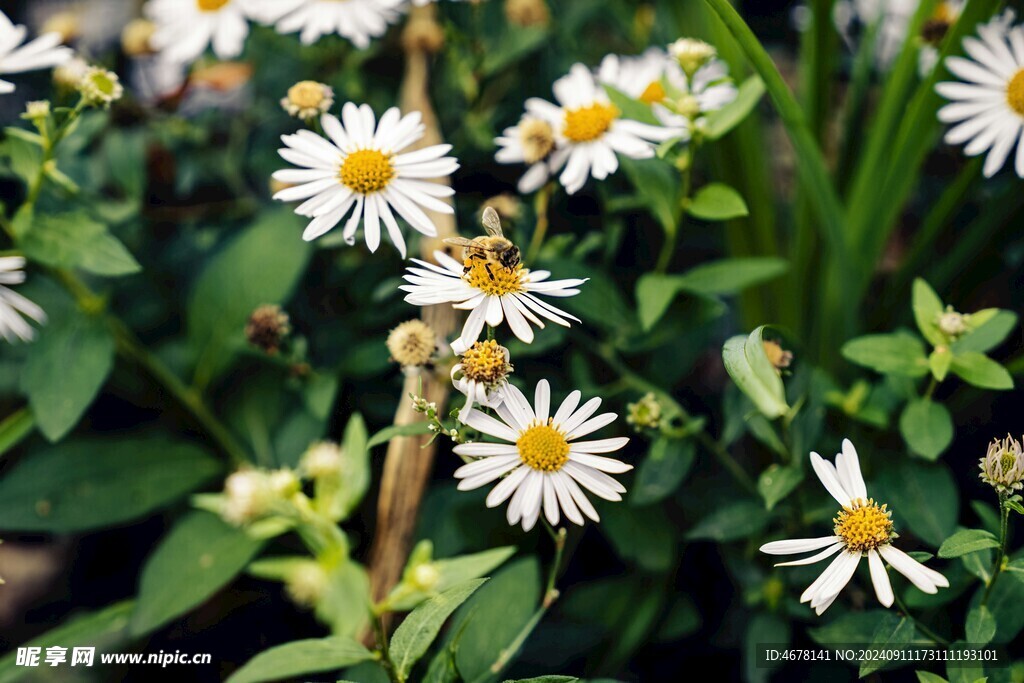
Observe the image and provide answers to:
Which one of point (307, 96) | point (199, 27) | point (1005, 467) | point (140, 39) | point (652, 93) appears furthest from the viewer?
point (140, 39)

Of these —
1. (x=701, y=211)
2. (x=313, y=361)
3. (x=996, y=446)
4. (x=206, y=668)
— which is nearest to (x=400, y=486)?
(x=313, y=361)

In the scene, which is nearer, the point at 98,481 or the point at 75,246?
the point at 75,246

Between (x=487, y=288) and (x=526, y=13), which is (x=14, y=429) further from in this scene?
(x=526, y=13)

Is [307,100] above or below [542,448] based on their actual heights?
above

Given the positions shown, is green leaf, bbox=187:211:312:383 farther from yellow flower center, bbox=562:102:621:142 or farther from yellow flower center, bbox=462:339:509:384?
yellow flower center, bbox=462:339:509:384

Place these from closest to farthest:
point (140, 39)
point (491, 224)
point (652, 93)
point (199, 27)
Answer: point (491, 224) → point (652, 93) → point (199, 27) → point (140, 39)

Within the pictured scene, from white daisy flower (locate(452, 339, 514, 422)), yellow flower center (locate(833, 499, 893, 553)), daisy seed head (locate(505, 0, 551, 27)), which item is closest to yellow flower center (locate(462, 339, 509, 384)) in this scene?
white daisy flower (locate(452, 339, 514, 422))

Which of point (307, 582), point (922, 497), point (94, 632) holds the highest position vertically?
point (922, 497)

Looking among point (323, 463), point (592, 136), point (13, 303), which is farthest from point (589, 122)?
point (13, 303)
